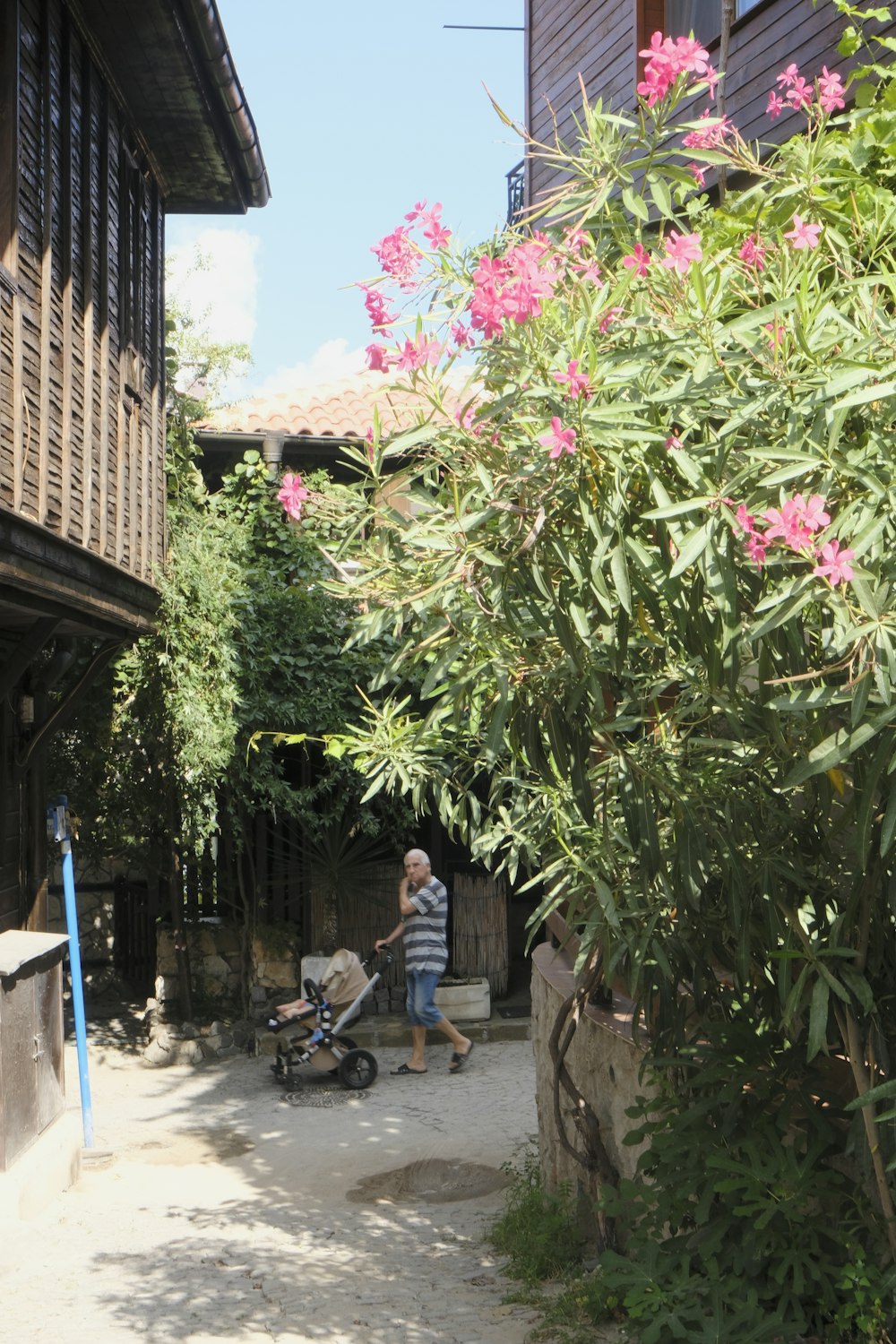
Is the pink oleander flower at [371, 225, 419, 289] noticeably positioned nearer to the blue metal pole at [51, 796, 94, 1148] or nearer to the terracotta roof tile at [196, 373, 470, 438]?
the blue metal pole at [51, 796, 94, 1148]

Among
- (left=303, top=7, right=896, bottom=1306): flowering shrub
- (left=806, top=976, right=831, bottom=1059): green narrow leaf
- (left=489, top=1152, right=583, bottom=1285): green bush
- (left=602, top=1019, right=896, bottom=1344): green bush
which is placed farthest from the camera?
(left=489, top=1152, right=583, bottom=1285): green bush

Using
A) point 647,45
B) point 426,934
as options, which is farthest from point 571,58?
point 426,934

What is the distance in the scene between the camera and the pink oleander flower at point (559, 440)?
2.88m

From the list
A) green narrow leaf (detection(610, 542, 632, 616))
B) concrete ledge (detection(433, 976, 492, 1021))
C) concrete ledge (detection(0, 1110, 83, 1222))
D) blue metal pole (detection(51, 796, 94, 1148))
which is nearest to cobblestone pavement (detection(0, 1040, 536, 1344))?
concrete ledge (detection(0, 1110, 83, 1222))

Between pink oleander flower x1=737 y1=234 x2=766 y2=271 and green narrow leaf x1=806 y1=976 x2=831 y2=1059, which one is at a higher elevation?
pink oleander flower x1=737 y1=234 x2=766 y2=271

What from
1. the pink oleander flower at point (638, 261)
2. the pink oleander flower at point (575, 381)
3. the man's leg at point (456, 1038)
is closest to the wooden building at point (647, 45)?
the pink oleander flower at point (638, 261)

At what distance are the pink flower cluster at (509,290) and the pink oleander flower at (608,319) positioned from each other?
138mm

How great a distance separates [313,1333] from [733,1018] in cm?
215

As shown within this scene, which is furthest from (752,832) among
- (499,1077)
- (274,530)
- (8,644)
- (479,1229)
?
(274,530)

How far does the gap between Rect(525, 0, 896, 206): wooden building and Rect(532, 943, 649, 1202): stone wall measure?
165 inches

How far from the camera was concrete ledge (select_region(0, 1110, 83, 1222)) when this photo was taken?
6547 mm

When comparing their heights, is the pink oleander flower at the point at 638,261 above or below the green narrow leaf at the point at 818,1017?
above

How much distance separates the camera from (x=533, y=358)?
3090mm

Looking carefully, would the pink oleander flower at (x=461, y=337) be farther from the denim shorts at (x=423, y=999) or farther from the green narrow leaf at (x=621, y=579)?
the denim shorts at (x=423, y=999)
